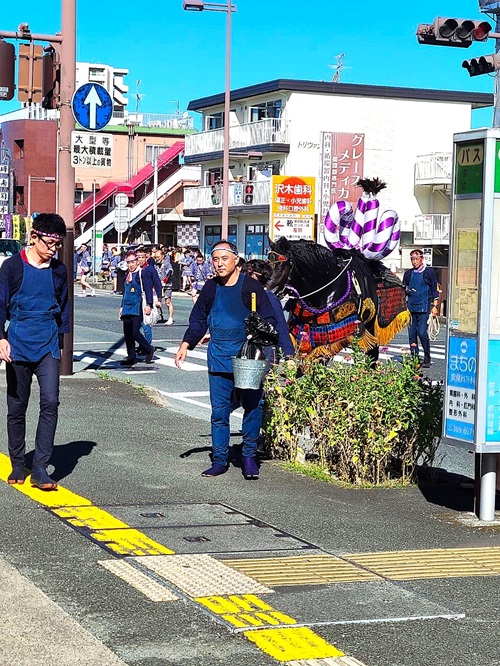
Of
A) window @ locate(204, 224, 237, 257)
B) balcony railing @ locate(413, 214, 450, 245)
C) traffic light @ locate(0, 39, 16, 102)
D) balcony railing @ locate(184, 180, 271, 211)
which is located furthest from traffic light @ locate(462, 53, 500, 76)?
window @ locate(204, 224, 237, 257)

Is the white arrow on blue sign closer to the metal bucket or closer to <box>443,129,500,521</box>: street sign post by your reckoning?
Answer: the metal bucket

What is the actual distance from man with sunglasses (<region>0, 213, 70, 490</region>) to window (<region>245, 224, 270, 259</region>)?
161 feet

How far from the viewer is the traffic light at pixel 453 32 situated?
14.9 meters

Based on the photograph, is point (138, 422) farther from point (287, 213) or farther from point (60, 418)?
point (287, 213)

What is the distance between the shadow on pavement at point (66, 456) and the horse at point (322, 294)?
321 cm

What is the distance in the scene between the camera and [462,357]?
295 inches

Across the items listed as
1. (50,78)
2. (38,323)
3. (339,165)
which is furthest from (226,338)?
(339,165)

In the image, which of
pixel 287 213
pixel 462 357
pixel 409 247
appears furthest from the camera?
pixel 409 247

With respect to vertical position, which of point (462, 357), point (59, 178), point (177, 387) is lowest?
point (177, 387)

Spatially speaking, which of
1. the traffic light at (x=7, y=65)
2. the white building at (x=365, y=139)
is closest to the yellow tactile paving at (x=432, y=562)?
the traffic light at (x=7, y=65)

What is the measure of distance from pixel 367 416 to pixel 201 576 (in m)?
2.80

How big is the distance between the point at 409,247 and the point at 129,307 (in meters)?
38.9

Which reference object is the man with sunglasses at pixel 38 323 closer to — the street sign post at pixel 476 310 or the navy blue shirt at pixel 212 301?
the navy blue shirt at pixel 212 301

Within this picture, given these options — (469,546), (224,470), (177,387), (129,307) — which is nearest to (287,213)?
(129,307)
